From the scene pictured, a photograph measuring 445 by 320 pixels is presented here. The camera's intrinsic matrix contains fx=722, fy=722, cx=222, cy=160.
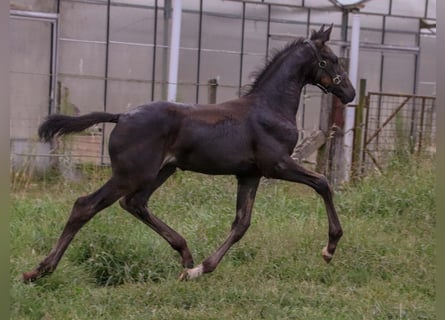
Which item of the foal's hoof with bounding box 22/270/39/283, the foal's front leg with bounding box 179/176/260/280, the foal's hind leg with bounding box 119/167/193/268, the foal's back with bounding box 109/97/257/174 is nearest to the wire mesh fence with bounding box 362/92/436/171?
the foal's front leg with bounding box 179/176/260/280

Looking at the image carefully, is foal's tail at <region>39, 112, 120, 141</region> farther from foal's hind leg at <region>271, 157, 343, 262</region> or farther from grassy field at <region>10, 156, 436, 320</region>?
foal's hind leg at <region>271, 157, 343, 262</region>

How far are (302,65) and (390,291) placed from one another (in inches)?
81.9

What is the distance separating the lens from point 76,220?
5.55 meters

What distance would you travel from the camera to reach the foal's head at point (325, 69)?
6395 millimetres

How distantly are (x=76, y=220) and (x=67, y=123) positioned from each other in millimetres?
795

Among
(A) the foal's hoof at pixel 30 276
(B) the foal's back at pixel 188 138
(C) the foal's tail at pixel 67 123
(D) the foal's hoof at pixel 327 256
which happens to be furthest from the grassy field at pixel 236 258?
(C) the foal's tail at pixel 67 123

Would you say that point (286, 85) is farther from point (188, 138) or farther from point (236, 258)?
point (236, 258)

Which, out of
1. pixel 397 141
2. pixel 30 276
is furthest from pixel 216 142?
pixel 397 141

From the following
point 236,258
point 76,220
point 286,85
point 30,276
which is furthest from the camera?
point 236,258

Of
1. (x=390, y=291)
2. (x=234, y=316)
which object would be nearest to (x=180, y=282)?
(x=234, y=316)

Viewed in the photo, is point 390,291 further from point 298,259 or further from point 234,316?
point 234,316

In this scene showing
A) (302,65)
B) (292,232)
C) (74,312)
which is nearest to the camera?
(74,312)

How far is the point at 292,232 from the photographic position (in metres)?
7.25

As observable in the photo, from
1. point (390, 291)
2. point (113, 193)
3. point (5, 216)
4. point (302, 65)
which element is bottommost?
point (390, 291)
